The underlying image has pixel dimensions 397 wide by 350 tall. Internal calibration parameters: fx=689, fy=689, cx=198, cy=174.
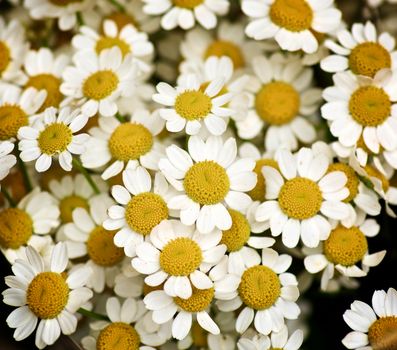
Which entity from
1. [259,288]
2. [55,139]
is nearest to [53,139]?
[55,139]

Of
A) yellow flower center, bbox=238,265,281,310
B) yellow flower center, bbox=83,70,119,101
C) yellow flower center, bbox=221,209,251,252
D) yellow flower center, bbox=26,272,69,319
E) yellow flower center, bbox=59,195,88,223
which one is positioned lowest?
yellow flower center, bbox=59,195,88,223

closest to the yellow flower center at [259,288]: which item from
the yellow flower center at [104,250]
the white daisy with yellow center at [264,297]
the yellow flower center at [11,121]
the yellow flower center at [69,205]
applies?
the white daisy with yellow center at [264,297]

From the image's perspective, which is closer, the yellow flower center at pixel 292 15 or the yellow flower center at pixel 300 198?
the yellow flower center at pixel 300 198

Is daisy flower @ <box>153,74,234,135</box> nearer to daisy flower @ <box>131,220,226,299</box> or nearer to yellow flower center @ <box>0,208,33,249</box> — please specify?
daisy flower @ <box>131,220,226,299</box>

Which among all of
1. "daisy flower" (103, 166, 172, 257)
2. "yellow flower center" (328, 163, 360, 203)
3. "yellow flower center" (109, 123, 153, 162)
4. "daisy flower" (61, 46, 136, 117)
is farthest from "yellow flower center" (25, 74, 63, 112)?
"yellow flower center" (328, 163, 360, 203)

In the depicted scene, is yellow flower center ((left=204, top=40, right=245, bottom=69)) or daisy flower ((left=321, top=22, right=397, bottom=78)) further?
yellow flower center ((left=204, top=40, right=245, bottom=69))

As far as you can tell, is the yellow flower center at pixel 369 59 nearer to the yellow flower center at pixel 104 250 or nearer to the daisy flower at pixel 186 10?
the daisy flower at pixel 186 10

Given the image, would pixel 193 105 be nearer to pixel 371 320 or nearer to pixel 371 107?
pixel 371 107
